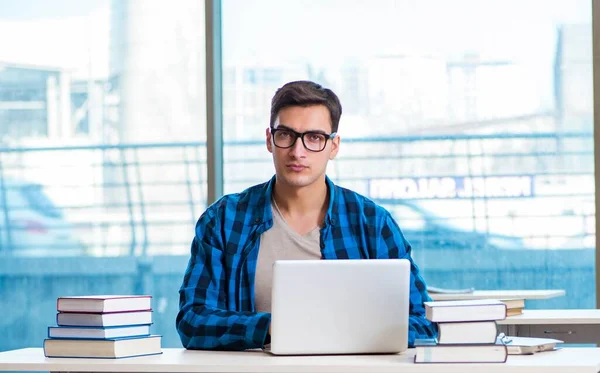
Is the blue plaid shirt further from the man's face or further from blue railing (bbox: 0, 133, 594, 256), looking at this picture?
blue railing (bbox: 0, 133, 594, 256)

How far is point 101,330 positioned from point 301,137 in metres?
0.74

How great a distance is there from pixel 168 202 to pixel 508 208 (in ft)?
5.31

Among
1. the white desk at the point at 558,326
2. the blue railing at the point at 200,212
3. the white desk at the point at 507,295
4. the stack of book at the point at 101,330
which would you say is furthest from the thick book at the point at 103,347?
the blue railing at the point at 200,212

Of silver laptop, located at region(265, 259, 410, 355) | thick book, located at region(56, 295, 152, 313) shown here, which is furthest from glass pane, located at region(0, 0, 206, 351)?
silver laptop, located at region(265, 259, 410, 355)

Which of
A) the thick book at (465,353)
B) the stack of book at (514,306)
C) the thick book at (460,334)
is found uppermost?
the thick book at (460,334)

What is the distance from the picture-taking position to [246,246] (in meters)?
2.73

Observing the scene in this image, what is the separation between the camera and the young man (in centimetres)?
268

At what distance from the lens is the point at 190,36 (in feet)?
16.1

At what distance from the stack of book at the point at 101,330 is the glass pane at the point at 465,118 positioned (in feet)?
8.23

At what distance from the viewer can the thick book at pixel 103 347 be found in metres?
2.32

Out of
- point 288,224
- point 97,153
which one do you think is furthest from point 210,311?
point 97,153

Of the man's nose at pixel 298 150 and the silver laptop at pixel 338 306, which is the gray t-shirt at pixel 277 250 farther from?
the silver laptop at pixel 338 306

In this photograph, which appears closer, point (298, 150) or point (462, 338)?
point (462, 338)

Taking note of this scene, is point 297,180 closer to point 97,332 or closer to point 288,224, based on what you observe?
point 288,224
